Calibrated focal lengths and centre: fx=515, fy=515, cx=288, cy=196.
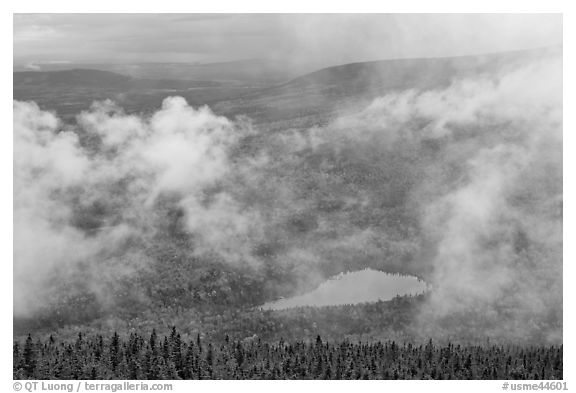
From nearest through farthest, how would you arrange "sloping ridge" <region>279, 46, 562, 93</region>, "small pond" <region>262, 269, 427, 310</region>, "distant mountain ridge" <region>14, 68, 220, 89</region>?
"small pond" <region>262, 269, 427, 310</region>
"distant mountain ridge" <region>14, 68, 220, 89</region>
"sloping ridge" <region>279, 46, 562, 93</region>

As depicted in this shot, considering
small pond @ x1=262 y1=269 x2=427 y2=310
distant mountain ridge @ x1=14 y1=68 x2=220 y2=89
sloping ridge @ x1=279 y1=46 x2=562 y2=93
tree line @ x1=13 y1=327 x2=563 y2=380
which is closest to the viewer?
tree line @ x1=13 y1=327 x2=563 y2=380

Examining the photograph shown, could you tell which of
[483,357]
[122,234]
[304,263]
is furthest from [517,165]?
[122,234]

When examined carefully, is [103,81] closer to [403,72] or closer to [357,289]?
[357,289]

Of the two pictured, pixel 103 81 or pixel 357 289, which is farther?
pixel 103 81

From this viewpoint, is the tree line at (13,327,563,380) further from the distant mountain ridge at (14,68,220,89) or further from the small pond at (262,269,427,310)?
the distant mountain ridge at (14,68,220,89)

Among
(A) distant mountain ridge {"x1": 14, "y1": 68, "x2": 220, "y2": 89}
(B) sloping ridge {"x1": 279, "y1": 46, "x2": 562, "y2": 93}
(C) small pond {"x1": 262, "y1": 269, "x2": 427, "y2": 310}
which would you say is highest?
(B) sloping ridge {"x1": 279, "y1": 46, "x2": 562, "y2": 93}

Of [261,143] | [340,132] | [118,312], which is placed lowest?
[118,312]

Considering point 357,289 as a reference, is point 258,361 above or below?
below

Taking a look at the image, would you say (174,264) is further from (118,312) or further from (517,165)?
(517,165)

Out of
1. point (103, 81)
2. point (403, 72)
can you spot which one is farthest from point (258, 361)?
point (403, 72)

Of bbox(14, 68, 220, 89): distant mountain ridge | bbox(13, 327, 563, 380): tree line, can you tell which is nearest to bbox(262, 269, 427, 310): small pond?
bbox(13, 327, 563, 380): tree line

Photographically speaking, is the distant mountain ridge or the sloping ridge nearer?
the distant mountain ridge
